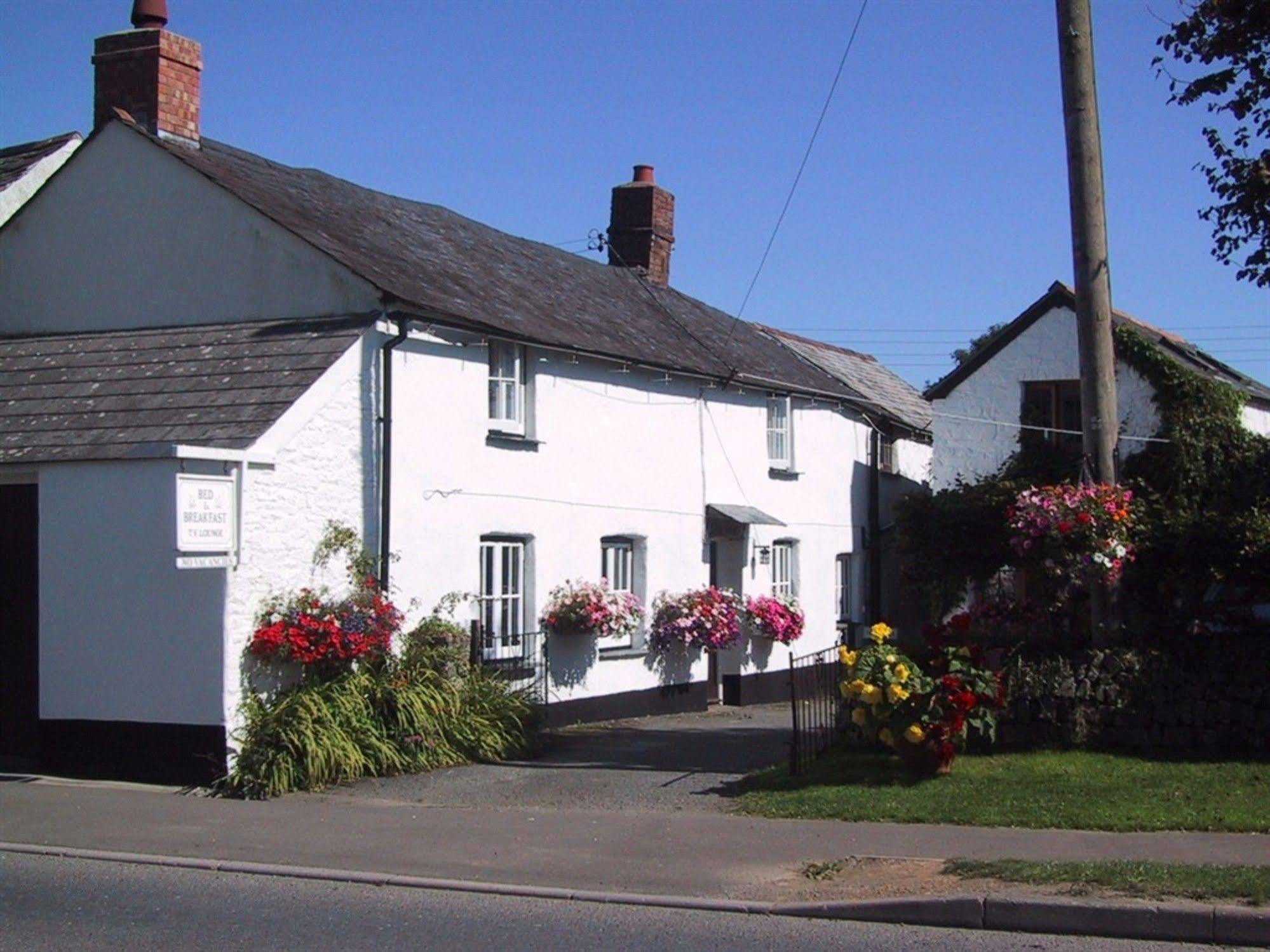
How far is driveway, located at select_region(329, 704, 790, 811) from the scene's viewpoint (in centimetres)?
1345

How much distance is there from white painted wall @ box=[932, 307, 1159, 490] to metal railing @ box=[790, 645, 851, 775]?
10.1m

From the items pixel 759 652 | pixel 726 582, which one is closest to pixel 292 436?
pixel 726 582

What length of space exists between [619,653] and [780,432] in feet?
20.8

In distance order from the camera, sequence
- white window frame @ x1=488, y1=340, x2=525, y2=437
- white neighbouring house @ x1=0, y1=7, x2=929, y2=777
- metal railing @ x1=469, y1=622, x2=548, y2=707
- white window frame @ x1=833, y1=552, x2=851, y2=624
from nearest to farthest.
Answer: white neighbouring house @ x1=0, y1=7, x2=929, y2=777, metal railing @ x1=469, y1=622, x2=548, y2=707, white window frame @ x1=488, y1=340, x2=525, y2=437, white window frame @ x1=833, y1=552, x2=851, y2=624

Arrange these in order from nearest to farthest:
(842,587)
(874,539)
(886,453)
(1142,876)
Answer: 1. (1142,876)
2. (842,587)
3. (874,539)
4. (886,453)

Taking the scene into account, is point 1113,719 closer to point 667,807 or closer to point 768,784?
point 768,784

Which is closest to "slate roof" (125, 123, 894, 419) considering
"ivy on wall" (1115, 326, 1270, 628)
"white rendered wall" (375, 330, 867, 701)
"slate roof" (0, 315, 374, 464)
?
"white rendered wall" (375, 330, 867, 701)

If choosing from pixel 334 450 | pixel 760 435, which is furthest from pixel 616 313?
pixel 334 450

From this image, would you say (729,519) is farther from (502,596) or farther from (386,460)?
(386,460)

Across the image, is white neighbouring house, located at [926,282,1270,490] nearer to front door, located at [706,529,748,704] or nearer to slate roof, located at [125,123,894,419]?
slate roof, located at [125,123,894,419]

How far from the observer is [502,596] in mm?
18078

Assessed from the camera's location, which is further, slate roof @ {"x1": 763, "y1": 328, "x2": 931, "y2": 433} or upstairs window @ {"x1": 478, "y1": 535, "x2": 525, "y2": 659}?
slate roof @ {"x1": 763, "y1": 328, "x2": 931, "y2": 433}

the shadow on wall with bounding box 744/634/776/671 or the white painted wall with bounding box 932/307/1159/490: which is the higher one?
the white painted wall with bounding box 932/307/1159/490

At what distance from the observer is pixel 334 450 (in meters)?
15.4
